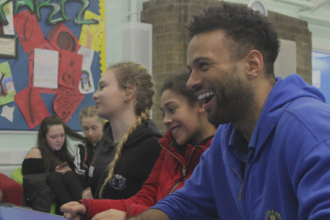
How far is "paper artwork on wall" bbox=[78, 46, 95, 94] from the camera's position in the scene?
4125 millimetres

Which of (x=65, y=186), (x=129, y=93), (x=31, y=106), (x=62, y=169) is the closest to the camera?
(x=129, y=93)

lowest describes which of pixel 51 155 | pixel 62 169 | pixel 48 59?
pixel 62 169

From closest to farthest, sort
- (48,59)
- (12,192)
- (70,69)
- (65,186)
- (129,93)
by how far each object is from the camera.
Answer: (129,93), (12,192), (65,186), (48,59), (70,69)

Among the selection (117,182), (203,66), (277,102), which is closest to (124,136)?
(117,182)

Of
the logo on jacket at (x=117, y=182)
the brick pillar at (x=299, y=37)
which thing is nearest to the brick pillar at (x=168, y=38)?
the brick pillar at (x=299, y=37)

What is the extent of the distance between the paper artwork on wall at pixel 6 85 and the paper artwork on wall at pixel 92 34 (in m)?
0.84

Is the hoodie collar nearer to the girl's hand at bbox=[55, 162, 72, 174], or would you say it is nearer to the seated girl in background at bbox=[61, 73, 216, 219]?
the seated girl in background at bbox=[61, 73, 216, 219]

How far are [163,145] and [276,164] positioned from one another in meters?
0.80

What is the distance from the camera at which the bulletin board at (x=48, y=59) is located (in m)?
3.70

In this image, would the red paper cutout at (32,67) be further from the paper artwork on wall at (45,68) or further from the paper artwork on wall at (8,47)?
the paper artwork on wall at (8,47)

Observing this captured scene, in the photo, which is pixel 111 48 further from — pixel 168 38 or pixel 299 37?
pixel 299 37

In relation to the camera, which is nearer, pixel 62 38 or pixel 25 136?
pixel 25 136

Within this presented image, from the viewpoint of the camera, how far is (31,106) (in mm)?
3801

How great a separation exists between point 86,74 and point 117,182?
2.63 meters
